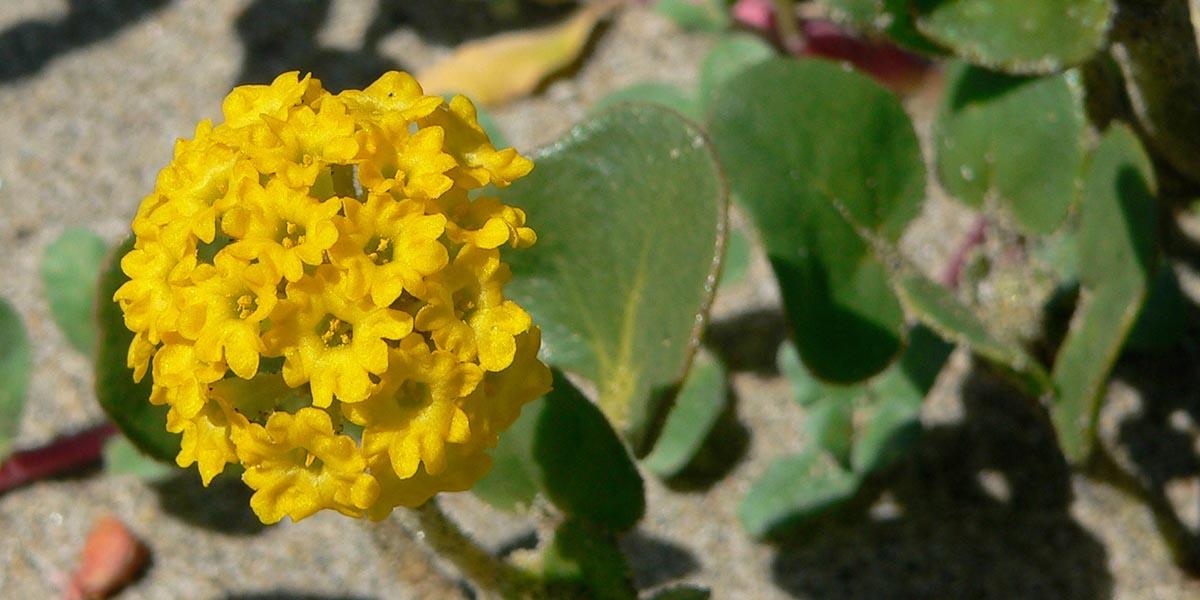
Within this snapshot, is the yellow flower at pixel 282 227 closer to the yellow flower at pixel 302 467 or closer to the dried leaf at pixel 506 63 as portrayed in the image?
the yellow flower at pixel 302 467

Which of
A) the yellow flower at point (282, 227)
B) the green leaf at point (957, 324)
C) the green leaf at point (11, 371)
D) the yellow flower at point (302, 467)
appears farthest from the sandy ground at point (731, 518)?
the yellow flower at point (282, 227)

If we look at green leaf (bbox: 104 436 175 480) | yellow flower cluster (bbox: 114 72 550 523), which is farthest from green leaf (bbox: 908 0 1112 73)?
green leaf (bbox: 104 436 175 480)

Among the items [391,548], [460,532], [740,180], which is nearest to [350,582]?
[391,548]

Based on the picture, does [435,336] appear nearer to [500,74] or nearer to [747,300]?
[747,300]

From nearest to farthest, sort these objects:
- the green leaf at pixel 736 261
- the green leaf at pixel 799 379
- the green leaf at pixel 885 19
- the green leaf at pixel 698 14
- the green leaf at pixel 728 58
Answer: the green leaf at pixel 885 19 < the green leaf at pixel 799 379 < the green leaf at pixel 736 261 < the green leaf at pixel 728 58 < the green leaf at pixel 698 14

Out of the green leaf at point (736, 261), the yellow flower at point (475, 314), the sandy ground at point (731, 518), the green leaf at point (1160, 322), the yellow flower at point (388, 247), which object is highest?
the yellow flower at point (388, 247)

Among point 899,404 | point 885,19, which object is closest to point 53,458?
point 899,404

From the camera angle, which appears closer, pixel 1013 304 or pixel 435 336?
pixel 435 336
